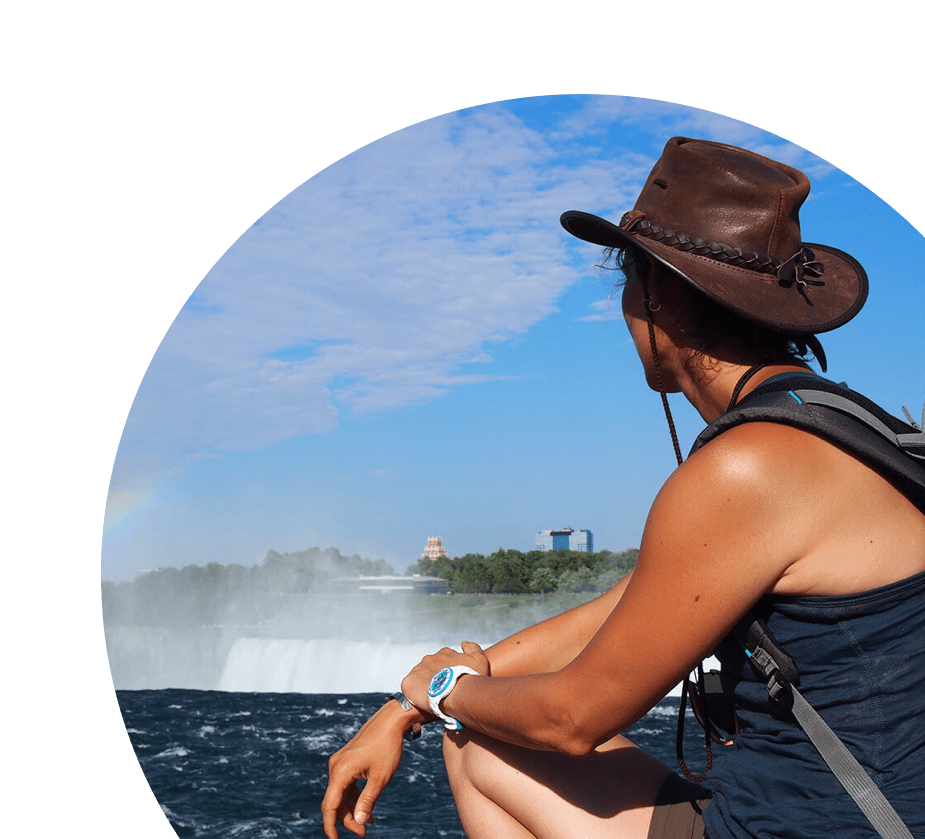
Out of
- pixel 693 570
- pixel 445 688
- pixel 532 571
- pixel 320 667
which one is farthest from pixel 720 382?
pixel 320 667

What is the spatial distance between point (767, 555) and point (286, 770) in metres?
22.7

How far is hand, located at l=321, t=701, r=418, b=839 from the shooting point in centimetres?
179

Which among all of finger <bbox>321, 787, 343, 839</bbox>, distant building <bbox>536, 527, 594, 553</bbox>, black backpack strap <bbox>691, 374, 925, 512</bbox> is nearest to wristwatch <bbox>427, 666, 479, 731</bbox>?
finger <bbox>321, 787, 343, 839</bbox>

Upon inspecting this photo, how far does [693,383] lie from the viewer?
1.58m

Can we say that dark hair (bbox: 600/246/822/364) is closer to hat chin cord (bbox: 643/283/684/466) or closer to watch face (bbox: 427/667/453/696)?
hat chin cord (bbox: 643/283/684/466)

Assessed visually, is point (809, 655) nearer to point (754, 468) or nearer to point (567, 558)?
point (754, 468)

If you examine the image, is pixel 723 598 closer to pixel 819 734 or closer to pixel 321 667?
pixel 819 734

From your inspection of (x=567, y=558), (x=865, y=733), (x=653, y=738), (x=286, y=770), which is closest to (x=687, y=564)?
(x=865, y=733)

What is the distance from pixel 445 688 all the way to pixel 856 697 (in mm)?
822

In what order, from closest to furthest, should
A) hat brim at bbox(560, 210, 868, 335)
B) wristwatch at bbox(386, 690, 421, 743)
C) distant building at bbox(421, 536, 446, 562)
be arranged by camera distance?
1. hat brim at bbox(560, 210, 868, 335)
2. wristwatch at bbox(386, 690, 421, 743)
3. distant building at bbox(421, 536, 446, 562)

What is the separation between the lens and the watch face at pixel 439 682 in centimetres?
180

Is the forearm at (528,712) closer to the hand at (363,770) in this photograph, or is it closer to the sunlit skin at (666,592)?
the sunlit skin at (666,592)

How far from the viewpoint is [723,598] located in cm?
124

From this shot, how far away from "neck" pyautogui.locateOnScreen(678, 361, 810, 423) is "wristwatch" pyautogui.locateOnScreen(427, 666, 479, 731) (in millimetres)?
708
